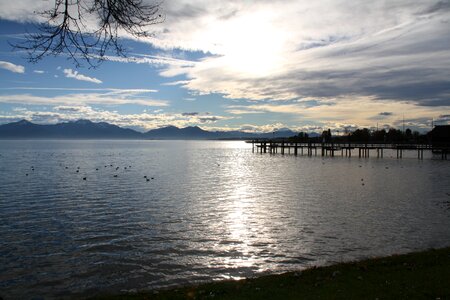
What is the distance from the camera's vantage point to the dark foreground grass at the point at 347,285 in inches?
334

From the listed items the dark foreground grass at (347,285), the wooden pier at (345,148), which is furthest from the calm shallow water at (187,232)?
the wooden pier at (345,148)

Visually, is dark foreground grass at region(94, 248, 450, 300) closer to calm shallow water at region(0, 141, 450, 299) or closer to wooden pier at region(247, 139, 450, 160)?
calm shallow water at region(0, 141, 450, 299)

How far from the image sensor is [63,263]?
44.0 feet

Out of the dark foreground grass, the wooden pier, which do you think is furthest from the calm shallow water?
the wooden pier

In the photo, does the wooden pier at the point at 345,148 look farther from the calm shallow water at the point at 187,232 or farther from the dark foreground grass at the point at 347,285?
the dark foreground grass at the point at 347,285

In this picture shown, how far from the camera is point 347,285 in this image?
923 cm

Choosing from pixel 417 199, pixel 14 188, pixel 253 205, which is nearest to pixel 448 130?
pixel 417 199

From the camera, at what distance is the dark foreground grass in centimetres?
849

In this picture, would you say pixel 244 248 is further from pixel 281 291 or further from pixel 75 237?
pixel 75 237

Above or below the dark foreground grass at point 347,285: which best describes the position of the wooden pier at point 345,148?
above

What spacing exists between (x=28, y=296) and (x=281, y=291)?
274 inches

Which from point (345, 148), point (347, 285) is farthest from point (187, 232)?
point (345, 148)

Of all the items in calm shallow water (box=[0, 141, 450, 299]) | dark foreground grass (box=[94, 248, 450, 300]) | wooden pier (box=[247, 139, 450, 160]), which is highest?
wooden pier (box=[247, 139, 450, 160])

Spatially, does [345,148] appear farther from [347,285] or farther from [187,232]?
[347,285]
